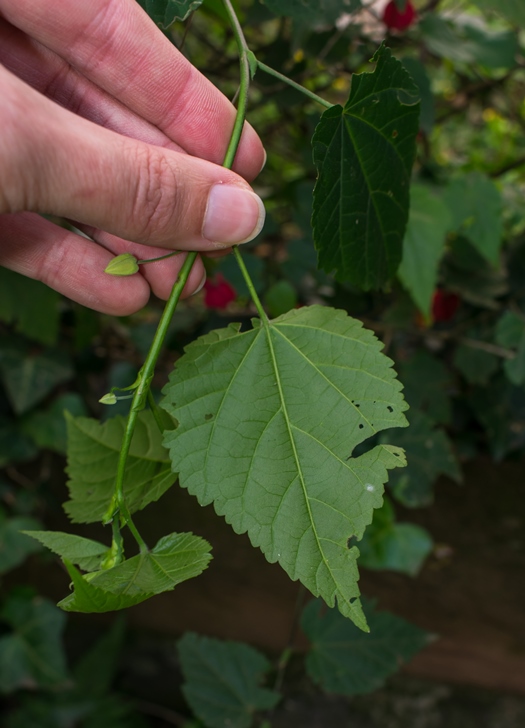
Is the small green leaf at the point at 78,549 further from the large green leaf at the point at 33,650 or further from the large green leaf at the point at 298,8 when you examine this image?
the large green leaf at the point at 33,650

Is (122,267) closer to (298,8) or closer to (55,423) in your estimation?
(298,8)

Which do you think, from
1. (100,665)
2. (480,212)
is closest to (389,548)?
(480,212)

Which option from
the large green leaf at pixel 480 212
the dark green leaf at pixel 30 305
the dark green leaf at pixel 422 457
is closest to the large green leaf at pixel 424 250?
the large green leaf at pixel 480 212

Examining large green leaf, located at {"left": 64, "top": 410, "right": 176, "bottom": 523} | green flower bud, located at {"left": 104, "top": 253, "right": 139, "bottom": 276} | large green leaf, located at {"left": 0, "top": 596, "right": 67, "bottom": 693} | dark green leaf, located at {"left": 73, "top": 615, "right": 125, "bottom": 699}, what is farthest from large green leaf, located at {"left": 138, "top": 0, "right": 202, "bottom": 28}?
dark green leaf, located at {"left": 73, "top": 615, "right": 125, "bottom": 699}

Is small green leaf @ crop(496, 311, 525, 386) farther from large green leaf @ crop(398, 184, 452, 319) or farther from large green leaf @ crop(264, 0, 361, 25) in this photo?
large green leaf @ crop(264, 0, 361, 25)

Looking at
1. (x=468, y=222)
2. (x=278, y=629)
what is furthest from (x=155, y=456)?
(x=278, y=629)

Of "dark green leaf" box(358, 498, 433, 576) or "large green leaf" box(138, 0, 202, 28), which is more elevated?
"large green leaf" box(138, 0, 202, 28)

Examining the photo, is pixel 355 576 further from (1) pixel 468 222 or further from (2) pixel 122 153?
(1) pixel 468 222
